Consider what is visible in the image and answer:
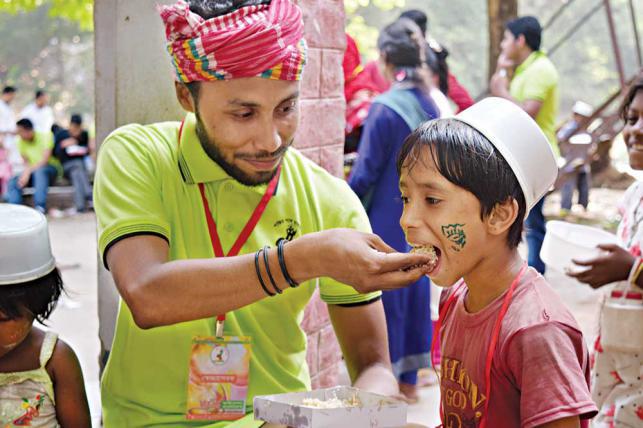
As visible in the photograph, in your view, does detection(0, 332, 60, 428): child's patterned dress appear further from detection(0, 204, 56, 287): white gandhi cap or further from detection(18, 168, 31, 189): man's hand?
detection(18, 168, 31, 189): man's hand

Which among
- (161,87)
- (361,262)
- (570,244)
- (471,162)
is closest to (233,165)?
(361,262)

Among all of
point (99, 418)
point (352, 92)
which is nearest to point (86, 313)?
point (352, 92)

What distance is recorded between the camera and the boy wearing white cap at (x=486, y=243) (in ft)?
6.80

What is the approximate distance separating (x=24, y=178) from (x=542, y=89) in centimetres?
878

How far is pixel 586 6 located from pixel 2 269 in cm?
3003

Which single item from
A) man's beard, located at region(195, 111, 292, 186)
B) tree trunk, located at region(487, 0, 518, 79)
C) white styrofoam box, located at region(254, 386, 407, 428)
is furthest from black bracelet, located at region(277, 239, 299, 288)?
tree trunk, located at region(487, 0, 518, 79)

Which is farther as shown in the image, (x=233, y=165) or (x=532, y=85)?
(x=532, y=85)

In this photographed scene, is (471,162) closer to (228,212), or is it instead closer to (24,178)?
(228,212)

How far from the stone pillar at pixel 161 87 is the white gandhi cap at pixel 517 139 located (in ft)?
4.71

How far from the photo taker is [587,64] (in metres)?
29.8

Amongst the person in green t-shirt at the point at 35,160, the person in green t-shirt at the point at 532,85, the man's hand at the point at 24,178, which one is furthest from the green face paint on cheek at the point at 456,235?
the person in green t-shirt at the point at 35,160

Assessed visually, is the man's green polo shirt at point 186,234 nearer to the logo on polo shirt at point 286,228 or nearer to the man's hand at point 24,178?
the logo on polo shirt at point 286,228

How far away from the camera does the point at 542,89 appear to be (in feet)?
24.2

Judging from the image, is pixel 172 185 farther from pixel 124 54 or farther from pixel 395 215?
pixel 395 215
